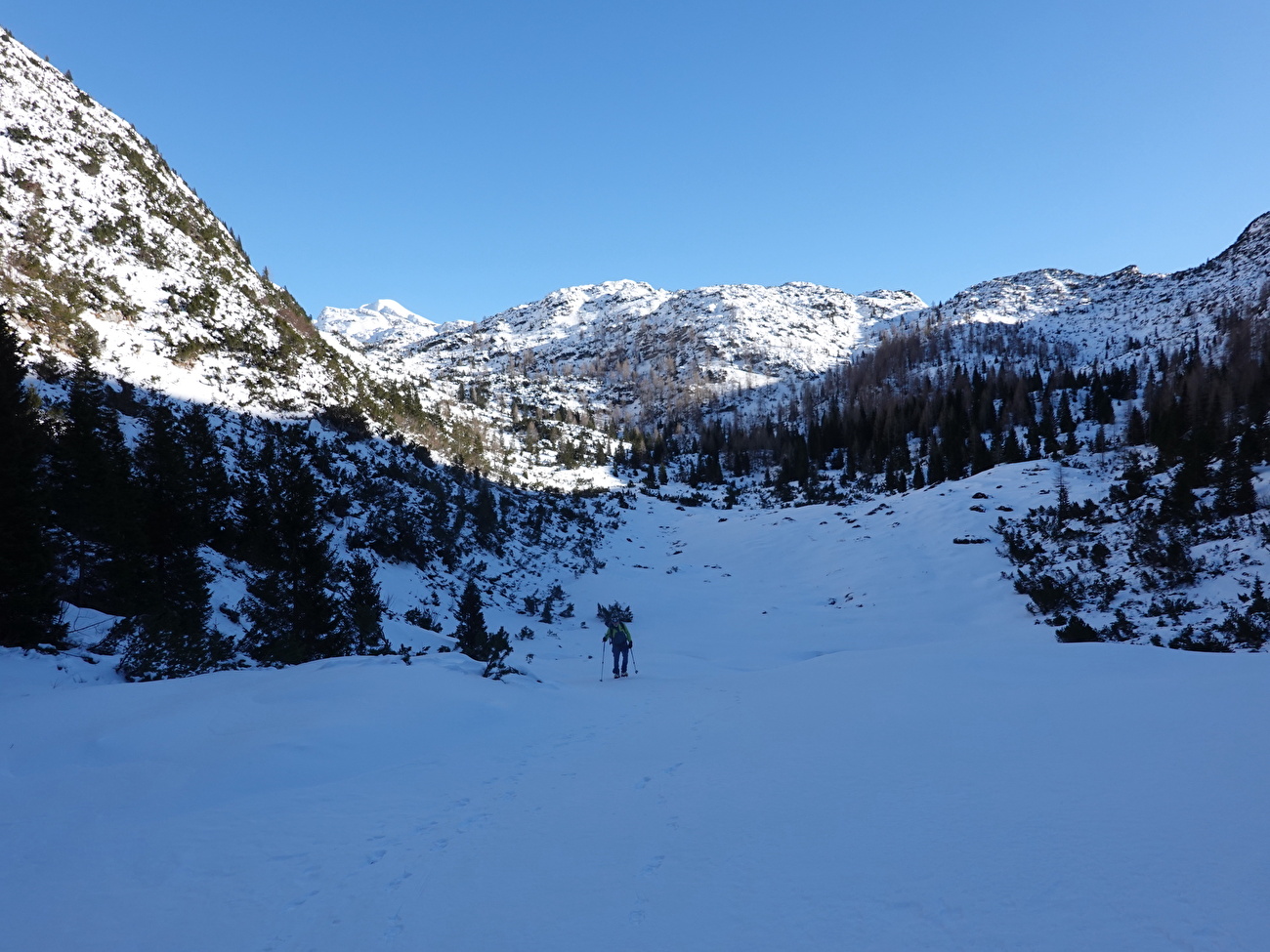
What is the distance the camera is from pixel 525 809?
5.03 m

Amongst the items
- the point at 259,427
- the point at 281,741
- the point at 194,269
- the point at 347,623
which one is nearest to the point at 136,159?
the point at 194,269

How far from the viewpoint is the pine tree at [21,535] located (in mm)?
7793

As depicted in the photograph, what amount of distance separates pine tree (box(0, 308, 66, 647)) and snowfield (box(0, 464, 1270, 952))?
1.02 meters

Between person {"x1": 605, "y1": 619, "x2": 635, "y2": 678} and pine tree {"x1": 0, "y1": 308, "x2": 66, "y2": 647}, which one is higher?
pine tree {"x1": 0, "y1": 308, "x2": 66, "y2": 647}

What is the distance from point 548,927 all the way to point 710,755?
3449mm

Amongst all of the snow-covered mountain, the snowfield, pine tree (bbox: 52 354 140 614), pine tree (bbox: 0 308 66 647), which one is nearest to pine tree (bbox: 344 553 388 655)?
the snowfield

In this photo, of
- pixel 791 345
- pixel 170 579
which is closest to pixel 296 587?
pixel 170 579

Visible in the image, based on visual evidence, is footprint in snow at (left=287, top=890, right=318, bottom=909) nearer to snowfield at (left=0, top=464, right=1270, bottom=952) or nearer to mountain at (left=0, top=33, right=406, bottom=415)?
snowfield at (left=0, top=464, right=1270, bottom=952)

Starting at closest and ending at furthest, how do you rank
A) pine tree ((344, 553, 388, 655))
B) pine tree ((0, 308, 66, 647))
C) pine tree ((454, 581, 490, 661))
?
pine tree ((0, 308, 66, 647)), pine tree ((454, 581, 490, 661)), pine tree ((344, 553, 388, 655))

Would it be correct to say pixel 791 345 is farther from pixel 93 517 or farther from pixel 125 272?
pixel 93 517

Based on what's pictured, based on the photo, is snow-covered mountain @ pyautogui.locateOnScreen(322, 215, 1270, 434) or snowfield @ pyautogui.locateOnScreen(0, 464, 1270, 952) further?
snow-covered mountain @ pyautogui.locateOnScreen(322, 215, 1270, 434)

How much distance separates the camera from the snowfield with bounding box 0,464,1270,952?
308 cm

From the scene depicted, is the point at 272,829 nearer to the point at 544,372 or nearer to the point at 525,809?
the point at 525,809

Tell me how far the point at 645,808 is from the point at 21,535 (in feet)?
32.4
